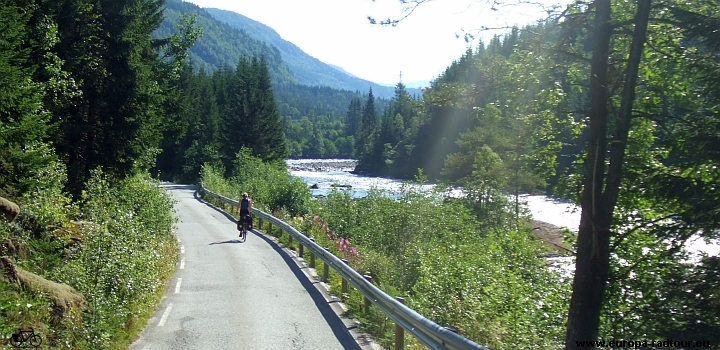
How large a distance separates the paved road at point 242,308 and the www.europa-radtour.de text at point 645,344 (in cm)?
362

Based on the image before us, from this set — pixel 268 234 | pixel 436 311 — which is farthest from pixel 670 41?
pixel 268 234

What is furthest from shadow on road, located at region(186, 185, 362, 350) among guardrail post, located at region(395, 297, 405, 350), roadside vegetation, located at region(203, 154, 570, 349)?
guardrail post, located at region(395, 297, 405, 350)

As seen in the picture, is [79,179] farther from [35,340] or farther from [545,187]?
[545,187]

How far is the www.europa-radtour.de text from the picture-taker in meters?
5.33

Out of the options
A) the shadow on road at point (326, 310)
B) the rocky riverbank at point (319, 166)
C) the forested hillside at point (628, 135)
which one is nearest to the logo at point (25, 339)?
the shadow on road at point (326, 310)

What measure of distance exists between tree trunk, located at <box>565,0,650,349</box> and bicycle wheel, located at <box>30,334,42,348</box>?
231 inches

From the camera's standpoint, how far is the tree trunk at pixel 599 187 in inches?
208

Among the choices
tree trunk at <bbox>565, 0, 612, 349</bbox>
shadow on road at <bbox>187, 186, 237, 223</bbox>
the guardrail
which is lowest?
shadow on road at <bbox>187, 186, 237, 223</bbox>

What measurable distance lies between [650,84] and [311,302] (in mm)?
7479

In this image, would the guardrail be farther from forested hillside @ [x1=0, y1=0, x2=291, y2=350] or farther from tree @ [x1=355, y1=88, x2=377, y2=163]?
tree @ [x1=355, y1=88, x2=377, y2=163]

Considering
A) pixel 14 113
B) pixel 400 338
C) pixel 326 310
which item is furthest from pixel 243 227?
pixel 400 338

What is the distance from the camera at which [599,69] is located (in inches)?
212

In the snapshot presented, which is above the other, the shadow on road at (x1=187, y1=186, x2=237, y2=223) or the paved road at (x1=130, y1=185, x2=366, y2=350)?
the paved road at (x1=130, y1=185, x2=366, y2=350)

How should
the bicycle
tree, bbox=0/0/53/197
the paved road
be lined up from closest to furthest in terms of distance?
the paved road < tree, bbox=0/0/53/197 < the bicycle
